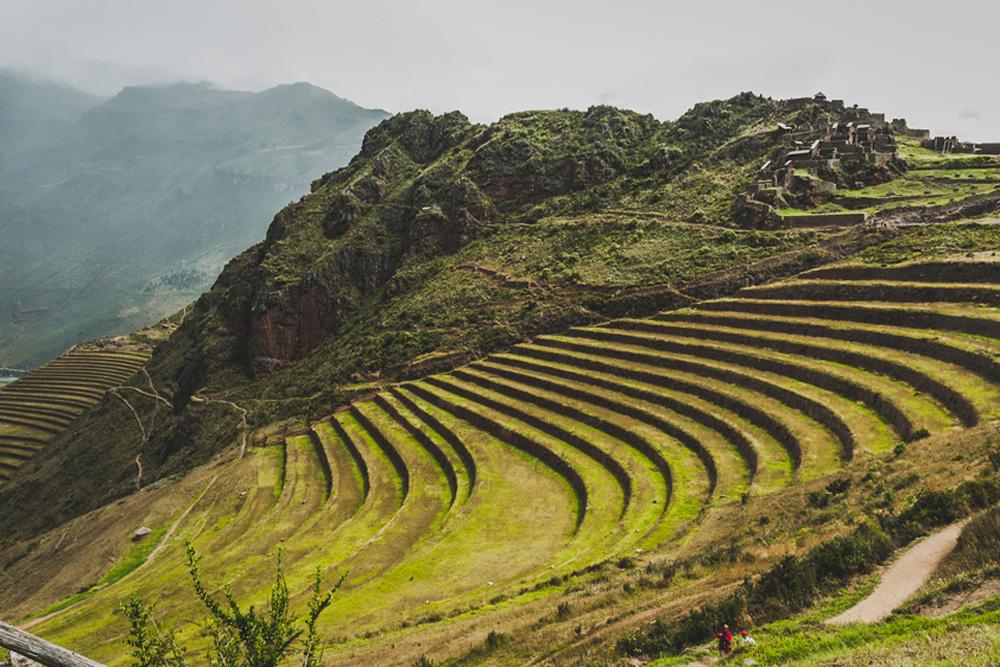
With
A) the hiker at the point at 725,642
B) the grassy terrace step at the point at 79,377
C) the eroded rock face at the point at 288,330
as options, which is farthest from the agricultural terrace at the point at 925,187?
the grassy terrace step at the point at 79,377

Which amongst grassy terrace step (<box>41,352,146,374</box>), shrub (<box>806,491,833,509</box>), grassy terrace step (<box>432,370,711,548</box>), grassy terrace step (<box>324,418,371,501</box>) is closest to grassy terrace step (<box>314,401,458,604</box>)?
grassy terrace step (<box>324,418,371,501</box>)

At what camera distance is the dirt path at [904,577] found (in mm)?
8852

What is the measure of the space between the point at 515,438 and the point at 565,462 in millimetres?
4176

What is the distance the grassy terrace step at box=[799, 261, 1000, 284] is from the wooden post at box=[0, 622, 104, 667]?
1250 inches

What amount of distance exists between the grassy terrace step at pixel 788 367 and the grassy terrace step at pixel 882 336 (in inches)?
Result: 102

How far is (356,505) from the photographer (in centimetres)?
2886

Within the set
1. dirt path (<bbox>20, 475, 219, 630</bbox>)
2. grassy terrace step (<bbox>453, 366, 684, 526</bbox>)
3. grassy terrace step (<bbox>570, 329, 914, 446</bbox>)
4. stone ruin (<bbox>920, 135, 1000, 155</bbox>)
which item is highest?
stone ruin (<bbox>920, 135, 1000, 155</bbox>)

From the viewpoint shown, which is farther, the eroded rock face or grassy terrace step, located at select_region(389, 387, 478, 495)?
the eroded rock face

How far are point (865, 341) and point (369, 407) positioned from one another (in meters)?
30.8

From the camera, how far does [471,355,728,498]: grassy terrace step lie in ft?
71.2

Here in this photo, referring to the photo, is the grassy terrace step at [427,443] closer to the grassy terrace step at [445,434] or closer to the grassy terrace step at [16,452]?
the grassy terrace step at [445,434]

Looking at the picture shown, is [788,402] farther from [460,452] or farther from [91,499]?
[91,499]

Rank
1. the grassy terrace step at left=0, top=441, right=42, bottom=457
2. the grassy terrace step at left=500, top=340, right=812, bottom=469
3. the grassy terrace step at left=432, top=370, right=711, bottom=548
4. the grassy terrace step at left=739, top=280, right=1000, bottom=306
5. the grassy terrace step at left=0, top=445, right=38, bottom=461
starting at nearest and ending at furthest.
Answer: the grassy terrace step at left=432, top=370, right=711, bottom=548 < the grassy terrace step at left=500, top=340, right=812, bottom=469 < the grassy terrace step at left=739, top=280, right=1000, bottom=306 < the grassy terrace step at left=0, top=445, right=38, bottom=461 < the grassy terrace step at left=0, top=441, right=42, bottom=457

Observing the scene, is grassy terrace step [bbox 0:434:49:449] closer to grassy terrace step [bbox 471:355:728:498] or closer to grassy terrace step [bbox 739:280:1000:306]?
grassy terrace step [bbox 471:355:728:498]
